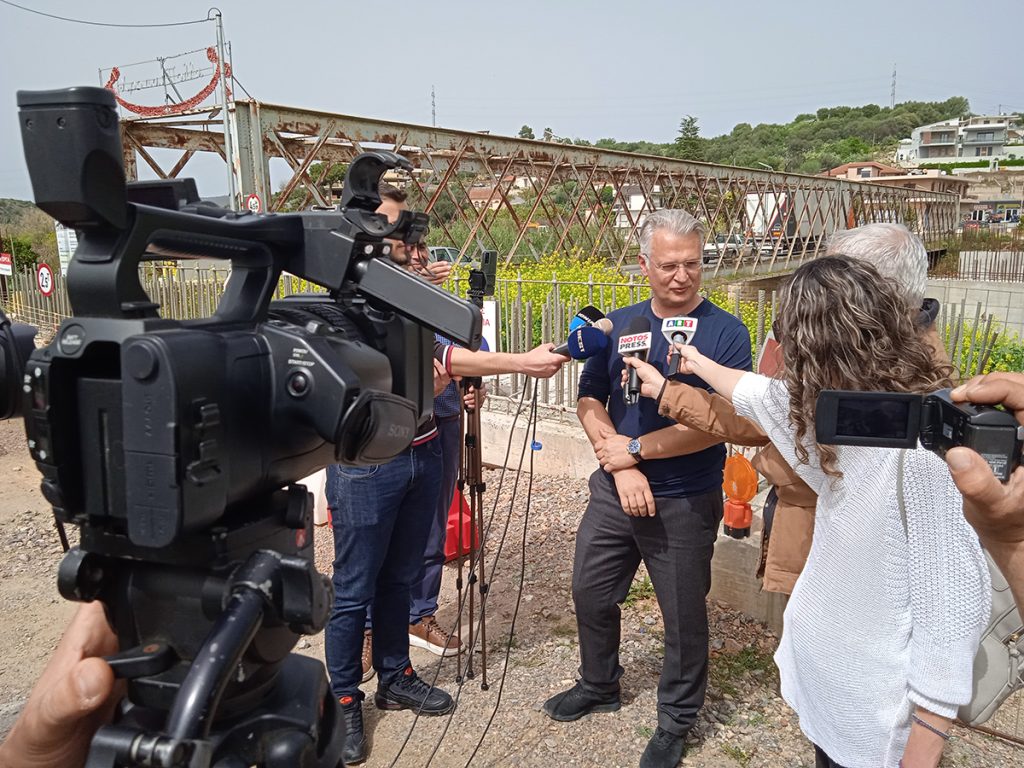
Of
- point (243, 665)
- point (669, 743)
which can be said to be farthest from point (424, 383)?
point (669, 743)

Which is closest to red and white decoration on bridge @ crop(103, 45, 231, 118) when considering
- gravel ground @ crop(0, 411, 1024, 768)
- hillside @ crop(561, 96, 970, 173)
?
gravel ground @ crop(0, 411, 1024, 768)

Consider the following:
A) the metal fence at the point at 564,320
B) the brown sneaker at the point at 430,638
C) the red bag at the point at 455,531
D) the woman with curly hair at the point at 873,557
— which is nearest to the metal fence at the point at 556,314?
the metal fence at the point at 564,320

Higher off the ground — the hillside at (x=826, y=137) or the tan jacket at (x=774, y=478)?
the hillside at (x=826, y=137)

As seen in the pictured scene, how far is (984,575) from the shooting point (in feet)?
5.92

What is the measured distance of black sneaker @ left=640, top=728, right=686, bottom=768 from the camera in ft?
10.0

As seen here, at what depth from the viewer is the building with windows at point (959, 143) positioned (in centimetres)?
11212

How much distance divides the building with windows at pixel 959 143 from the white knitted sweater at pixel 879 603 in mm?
124977

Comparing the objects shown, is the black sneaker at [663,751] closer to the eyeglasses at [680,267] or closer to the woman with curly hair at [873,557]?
the woman with curly hair at [873,557]

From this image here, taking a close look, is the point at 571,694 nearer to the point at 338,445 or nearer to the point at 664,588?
the point at 664,588

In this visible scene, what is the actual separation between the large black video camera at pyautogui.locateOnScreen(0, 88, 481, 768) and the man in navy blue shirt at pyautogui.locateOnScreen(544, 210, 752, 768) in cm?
183

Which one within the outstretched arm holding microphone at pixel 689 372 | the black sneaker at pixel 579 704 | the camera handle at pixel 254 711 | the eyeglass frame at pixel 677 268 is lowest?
the black sneaker at pixel 579 704

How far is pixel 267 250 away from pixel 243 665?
66cm

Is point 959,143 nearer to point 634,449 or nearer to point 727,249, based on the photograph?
point 727,249

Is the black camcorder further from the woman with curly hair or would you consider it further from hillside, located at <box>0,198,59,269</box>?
hillside, located at <box>0,198,59,269</box>
